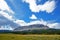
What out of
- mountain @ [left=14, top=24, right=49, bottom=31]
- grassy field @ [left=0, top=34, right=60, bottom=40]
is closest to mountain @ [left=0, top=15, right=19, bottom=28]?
mountain @ [left=14, top=24, right=49, bottom=31]

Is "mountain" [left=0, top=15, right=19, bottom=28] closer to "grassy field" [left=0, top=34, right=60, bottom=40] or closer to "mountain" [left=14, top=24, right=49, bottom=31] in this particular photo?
"mountain" [left=14, top=24, right=49, bottom=31]

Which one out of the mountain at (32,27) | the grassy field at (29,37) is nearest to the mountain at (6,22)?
the mountain at (32,27)

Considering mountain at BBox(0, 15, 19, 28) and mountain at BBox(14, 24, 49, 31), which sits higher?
mountain at BBox(0, 15, 19, 28)

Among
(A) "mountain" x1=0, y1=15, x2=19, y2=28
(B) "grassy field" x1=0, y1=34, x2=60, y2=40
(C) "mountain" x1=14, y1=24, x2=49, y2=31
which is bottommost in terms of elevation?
(B) "grassy field" x1=0, y1=34, x2=60, y2=40

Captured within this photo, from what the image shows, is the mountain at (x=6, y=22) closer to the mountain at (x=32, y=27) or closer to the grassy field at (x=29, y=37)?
the mountain at (x=32, y=27)

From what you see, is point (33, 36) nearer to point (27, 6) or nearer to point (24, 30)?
point (24, 30)

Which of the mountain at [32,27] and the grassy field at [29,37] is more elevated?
the mountain at [32,27]

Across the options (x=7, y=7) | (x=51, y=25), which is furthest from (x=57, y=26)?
(x=7, y=7)

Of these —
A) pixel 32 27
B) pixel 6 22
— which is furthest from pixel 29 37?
pixel 6 22

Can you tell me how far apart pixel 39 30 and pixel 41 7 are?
46cm

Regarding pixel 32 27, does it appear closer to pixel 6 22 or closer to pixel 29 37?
pixel 29 37

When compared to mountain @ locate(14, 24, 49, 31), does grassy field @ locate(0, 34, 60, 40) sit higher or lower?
lower

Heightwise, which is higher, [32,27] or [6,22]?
[6,22]

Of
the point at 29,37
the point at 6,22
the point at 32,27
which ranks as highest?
the point at 6,22
